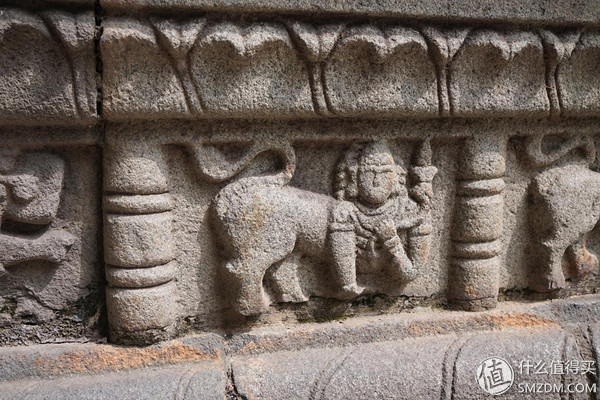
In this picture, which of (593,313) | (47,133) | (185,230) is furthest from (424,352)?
(47,133)

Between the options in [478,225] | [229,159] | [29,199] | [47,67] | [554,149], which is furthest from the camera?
[554,149]

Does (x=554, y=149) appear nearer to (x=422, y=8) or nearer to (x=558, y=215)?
(x=558, y=215)

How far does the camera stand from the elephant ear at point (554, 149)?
6.01ft

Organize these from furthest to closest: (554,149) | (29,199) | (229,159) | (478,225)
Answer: (554,149) → (478,225) → (229,159) → (29,199)

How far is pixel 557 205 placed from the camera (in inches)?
73.0

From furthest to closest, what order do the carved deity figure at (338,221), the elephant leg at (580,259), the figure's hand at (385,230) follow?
1. the elephant leg at (580,259)
2. the figure's hand at (385,230)
3. the carved deity figure at (338,221)

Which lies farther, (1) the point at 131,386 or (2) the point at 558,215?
(2) the point at 558,215

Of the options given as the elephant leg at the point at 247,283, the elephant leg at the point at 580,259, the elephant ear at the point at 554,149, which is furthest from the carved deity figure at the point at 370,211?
the elephant leg at the point at 580,259

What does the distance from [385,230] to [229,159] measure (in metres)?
0.53

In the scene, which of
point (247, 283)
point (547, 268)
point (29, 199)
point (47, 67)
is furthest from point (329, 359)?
point (47, 67)

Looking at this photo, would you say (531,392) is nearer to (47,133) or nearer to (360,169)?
(360,169)

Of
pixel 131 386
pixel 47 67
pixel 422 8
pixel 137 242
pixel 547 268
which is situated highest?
pixel 422 8

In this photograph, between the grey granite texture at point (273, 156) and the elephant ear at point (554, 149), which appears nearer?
the grey granite texture at point (273, 156)

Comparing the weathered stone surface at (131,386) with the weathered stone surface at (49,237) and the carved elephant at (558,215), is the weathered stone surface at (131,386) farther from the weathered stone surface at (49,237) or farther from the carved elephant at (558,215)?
the carved elephant at (558,215)
